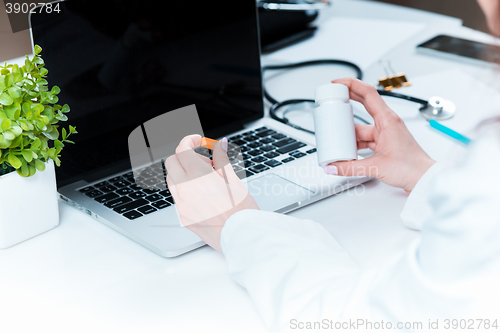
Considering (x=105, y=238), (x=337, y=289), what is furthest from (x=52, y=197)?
(x=337, y=289)

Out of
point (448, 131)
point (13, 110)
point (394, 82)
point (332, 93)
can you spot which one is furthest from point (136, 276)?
point (394, 82)

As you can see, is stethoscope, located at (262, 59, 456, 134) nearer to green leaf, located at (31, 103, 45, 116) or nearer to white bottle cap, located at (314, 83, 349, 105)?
white bottle cap, located at (314, 83, 349, 105)

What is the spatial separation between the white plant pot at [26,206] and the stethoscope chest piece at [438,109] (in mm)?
636

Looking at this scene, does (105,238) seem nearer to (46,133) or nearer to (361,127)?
(46,133)

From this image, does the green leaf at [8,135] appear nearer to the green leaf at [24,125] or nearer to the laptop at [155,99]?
the green leaf at [24,125]

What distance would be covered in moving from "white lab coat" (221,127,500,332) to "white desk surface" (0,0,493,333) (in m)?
0.04

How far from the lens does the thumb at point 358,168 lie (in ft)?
2.11

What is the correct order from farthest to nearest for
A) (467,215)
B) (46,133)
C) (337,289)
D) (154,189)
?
(154,189) < (46,133) < (337,289) < (467,215)

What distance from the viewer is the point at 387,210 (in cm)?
66

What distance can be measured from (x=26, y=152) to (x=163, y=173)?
8.0 inches

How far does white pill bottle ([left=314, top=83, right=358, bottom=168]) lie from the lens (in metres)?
0.63

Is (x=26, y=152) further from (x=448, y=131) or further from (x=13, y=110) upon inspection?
(x=448, y=131)

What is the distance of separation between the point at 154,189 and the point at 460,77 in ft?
2.32

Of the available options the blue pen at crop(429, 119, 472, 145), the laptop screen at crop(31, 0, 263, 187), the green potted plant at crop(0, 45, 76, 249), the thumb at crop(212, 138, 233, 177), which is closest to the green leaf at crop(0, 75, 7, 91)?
the green potted plant at crop(0, 45, 76, 249)
